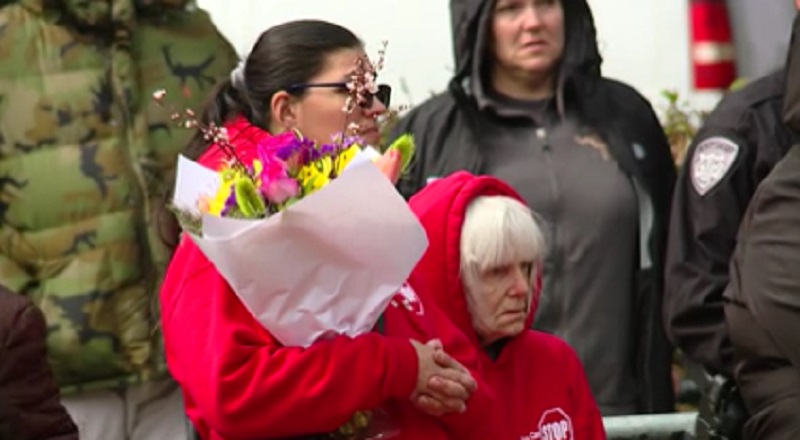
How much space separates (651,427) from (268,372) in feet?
4.60

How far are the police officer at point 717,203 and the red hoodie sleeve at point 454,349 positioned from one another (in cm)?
98

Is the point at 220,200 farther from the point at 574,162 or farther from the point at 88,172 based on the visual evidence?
the point at 574,162

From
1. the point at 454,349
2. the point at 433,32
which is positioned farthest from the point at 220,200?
the point at 433,32

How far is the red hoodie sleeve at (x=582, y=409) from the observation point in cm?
436

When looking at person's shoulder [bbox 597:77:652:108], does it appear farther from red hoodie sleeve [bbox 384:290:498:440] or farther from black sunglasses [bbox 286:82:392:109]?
red hoodie sleeve [bbox 384:290:498:440]

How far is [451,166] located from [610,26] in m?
1.54

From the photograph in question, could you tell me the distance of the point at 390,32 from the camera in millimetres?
6648

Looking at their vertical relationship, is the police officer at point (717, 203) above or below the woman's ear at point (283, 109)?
below

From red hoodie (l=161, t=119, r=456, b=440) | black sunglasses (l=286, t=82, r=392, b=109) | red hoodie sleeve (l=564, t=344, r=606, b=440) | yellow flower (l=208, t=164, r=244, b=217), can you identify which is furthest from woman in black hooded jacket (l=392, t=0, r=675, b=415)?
yellow flower (l=208, t=164, r=244, b=217)

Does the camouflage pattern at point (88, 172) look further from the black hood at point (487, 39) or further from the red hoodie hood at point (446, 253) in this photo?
the red hoodie hood at point (446, 253)

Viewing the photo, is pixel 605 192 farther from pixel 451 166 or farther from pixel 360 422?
pixel 360 422

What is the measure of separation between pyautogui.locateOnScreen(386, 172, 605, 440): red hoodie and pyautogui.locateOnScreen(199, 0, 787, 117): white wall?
224 centimetres

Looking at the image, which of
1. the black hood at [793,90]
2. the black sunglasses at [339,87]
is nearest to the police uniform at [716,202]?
the black hood at [793,90]

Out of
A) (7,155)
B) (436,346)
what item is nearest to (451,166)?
(7,155)
